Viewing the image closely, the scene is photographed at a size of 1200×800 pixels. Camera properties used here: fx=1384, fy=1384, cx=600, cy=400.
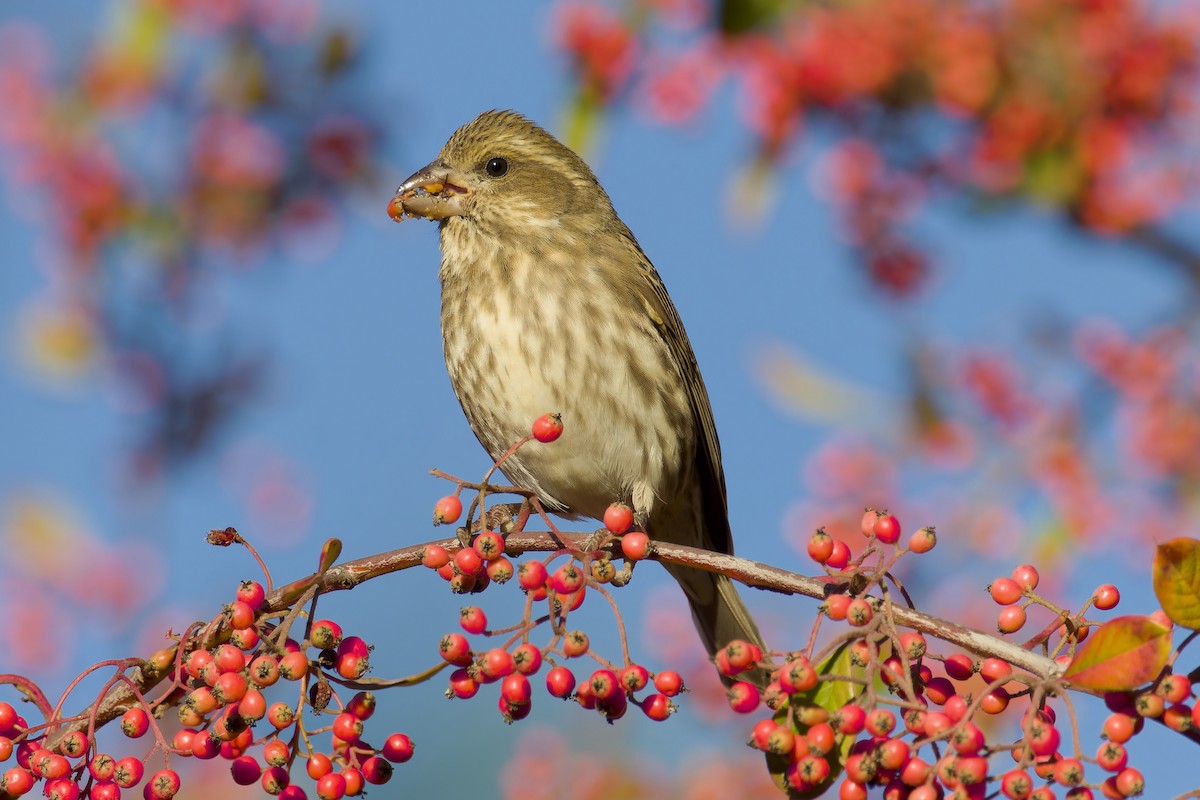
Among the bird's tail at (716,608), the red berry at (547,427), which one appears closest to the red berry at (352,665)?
the red berry at (547,427)

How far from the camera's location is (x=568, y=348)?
4.53 meters

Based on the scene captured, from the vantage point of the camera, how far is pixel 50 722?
252 cm

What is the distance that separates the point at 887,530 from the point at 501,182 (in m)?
2.74

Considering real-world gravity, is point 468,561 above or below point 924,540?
above

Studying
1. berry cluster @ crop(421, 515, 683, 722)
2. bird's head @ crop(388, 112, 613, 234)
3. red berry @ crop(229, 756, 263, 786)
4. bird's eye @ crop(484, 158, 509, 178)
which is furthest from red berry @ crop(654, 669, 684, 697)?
bird's eye @ crop(484, 158, 509, 178)

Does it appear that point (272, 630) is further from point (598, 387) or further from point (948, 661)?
point (598, 387)

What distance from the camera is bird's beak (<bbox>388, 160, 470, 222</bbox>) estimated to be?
485cm

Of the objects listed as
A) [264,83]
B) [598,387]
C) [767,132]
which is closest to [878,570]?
[598,387]

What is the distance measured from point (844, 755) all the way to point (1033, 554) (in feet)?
11.2

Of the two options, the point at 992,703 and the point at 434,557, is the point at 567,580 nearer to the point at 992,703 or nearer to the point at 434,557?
the point at 434,557

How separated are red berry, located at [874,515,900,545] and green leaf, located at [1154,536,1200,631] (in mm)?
586

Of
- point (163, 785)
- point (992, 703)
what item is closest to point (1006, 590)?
point (992, 703)

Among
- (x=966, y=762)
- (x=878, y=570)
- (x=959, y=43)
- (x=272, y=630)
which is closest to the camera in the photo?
(x=966, y=762)

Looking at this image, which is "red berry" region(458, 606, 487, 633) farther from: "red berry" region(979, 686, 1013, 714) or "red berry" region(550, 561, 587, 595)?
"red berry" region(979, 686, 1013, 714)
